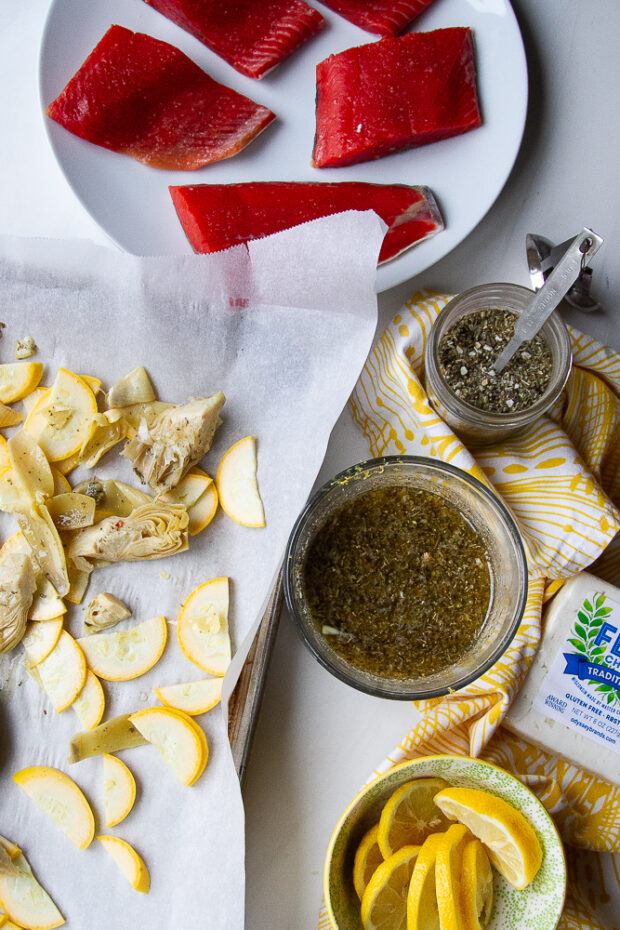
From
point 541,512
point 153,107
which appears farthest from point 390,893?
point 153,107

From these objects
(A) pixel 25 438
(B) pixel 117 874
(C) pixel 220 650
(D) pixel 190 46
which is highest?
(D) pixel 190 46

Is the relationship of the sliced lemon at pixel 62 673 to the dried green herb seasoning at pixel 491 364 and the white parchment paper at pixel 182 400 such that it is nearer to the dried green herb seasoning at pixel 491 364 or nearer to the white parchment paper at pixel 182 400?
the white parchment paper at pixel 182 400

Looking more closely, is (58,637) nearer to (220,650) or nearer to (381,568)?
(220,650)

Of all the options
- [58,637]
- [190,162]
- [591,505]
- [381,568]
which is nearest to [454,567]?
[381,568]

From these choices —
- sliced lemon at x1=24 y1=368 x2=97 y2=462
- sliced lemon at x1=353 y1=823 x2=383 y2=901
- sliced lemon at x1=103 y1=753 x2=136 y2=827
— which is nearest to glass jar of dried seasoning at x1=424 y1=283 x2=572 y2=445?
sliced lemon at x1=24 y1=368 x2=97 y2=462

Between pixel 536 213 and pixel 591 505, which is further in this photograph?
pixel 536 213
